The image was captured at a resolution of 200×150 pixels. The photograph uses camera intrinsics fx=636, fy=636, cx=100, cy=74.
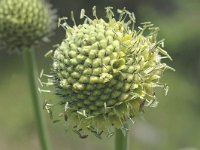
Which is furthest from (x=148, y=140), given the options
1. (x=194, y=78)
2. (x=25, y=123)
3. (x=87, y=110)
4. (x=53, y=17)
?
(x=87, y=110)

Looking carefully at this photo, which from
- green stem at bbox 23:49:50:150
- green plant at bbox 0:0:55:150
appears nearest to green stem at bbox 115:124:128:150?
green stem at bbox 23:49:50:150

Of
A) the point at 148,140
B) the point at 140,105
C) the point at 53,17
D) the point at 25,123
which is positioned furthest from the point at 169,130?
the point at 140,105

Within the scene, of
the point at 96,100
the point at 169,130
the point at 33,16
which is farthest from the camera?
Answer: the point at 169,130

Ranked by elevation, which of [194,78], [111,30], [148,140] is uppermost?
[111,30]

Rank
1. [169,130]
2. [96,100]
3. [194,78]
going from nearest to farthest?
[96,100] < [169,130] < [194,78]

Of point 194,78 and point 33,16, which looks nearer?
point 33,16

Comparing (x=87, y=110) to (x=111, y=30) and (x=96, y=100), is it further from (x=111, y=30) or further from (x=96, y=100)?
(x=111, y=30)

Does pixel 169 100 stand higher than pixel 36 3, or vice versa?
pixel 36 3

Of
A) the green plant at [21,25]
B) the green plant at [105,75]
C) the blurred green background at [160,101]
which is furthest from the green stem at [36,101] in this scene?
the blurred green background at [160,101]
